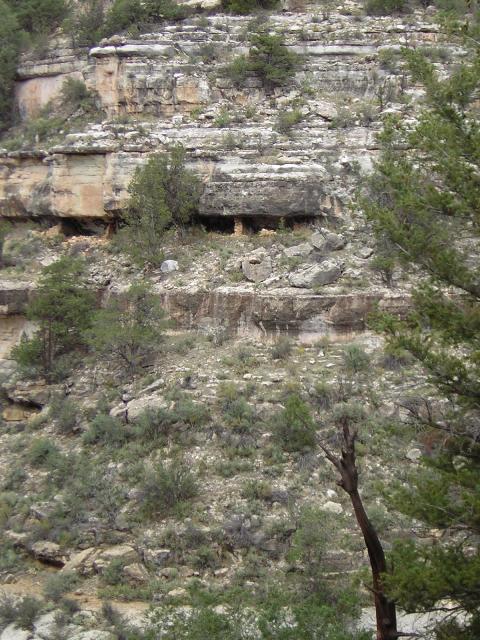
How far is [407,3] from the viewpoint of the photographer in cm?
3222

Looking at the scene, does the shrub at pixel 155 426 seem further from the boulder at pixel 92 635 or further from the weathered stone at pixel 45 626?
the boulder at pixel 92 635

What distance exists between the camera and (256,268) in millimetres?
22672

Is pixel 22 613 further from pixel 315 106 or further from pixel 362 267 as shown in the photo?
pixel 315 106

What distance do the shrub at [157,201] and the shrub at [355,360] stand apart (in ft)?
22.5

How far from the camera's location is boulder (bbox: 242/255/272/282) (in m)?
22.6

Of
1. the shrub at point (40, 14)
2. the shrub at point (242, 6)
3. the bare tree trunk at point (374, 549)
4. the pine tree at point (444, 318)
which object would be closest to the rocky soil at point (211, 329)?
the shrub at point (242, 6)

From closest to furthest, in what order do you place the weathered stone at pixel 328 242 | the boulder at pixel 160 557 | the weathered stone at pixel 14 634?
the weathered stone at pixel 14 634, the boulder at pixel 160 557, the weathered stone at pixel 328 242

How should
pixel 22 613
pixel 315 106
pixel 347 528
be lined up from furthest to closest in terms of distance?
1. pixel 315 106
2. pixel 347 528
3. pixel 22 613

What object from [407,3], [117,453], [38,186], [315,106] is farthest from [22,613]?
[407,3]

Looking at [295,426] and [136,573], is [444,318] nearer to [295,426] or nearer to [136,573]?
[295,426]

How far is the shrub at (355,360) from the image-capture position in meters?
20.0

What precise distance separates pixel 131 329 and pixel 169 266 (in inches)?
128

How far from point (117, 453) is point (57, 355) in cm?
547

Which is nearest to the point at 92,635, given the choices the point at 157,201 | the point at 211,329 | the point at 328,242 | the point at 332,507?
the point at 332,507
